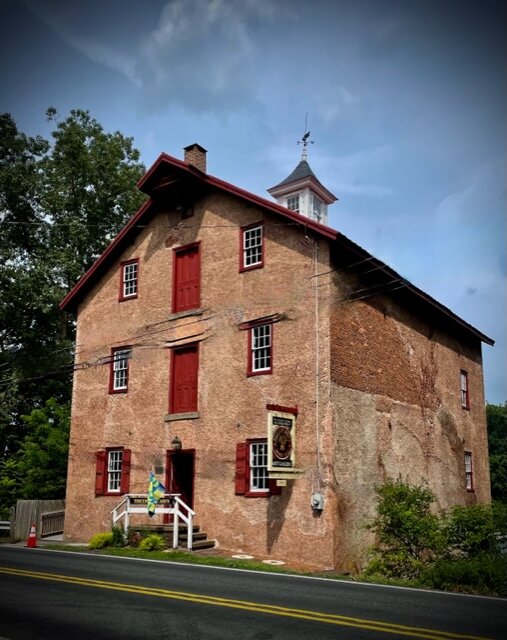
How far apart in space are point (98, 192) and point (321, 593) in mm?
31091

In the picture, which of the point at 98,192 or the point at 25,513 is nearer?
the point at 25,513

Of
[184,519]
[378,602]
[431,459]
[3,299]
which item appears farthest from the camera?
[3,299]

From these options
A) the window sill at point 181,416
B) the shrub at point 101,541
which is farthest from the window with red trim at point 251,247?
the shrub at point 101,541

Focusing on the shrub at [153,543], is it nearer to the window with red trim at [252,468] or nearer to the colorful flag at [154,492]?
the colorful flag at [154,492]

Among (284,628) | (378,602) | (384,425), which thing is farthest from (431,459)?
(284,628)

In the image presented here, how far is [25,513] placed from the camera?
2327cm

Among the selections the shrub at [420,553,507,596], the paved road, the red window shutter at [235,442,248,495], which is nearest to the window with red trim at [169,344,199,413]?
the red window shutter at [235,442,248,495]

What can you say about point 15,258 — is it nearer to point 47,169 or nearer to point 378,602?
point 47,169

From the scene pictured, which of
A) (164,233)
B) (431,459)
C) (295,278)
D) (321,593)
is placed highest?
(164,233)

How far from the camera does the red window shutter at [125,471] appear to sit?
21.7 metres

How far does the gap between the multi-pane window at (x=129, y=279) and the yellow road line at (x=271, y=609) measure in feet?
42.5

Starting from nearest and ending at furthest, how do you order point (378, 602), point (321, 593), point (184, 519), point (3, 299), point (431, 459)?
point (378, 602), point (321, 593), point (184, 519), point (431, 459), point (3, 299)

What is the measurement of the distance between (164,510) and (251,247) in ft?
26.8

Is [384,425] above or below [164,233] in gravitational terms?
below
